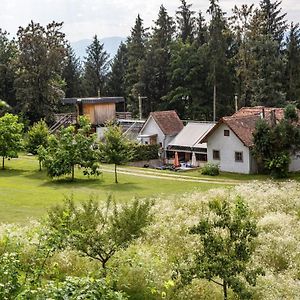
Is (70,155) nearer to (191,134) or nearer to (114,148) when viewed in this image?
(114,148)

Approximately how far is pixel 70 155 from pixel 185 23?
1820 inches

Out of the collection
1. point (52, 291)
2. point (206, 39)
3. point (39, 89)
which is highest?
point (206, 39)

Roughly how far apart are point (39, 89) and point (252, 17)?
1139 inches

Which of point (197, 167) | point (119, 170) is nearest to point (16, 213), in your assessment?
point (119, 170)

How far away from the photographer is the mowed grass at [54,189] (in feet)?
96.4

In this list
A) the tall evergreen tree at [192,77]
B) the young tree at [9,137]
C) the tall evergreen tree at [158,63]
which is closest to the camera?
the young tree at [9,137]

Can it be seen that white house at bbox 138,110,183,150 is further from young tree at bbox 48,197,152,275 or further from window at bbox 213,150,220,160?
young tree at bbox 48,197,152,275

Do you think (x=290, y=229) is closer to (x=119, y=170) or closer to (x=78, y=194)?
(x=78, y=194)

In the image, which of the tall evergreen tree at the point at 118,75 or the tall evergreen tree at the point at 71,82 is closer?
the tall evergreen tree at the point at 71,82

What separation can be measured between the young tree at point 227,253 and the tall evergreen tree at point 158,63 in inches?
2430

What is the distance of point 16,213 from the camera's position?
27.8m

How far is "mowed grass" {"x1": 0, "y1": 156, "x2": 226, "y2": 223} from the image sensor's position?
2939 centimetres

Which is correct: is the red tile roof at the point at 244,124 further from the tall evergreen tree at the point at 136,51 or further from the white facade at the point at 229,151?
the tall evergreen tree at the point at 136,51

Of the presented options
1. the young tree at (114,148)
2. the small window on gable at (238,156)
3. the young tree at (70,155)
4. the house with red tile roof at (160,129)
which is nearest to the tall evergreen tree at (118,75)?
the house with red tile roof at (160,129)
